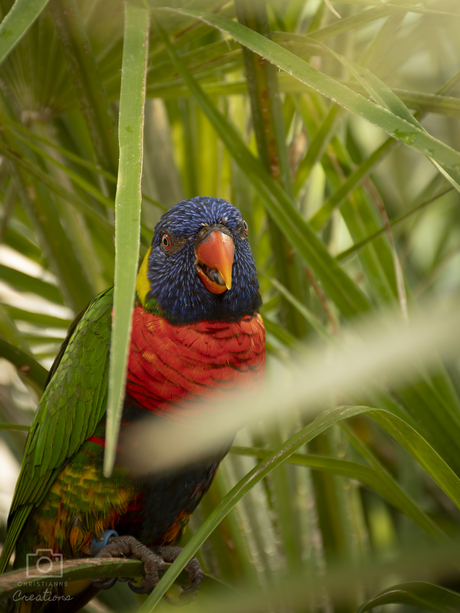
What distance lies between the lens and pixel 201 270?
137 cm

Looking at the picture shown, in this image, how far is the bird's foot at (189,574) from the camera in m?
1.33

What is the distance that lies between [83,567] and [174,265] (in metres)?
0.80

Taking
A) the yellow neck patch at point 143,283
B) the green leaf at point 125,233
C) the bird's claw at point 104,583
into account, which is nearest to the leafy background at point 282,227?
the green leaf at point 125,233

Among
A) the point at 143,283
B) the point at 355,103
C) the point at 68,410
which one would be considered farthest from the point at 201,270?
the point at 355,103

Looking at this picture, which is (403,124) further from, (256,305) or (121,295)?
(256,305)

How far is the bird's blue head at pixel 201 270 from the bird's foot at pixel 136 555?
2.04 feet

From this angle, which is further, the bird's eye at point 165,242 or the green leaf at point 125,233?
the bird's eye at point 165,242

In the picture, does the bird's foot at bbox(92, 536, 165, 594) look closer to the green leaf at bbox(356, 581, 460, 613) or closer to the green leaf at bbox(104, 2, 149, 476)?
the green leaf at bbox(356, 581, 460, 613)

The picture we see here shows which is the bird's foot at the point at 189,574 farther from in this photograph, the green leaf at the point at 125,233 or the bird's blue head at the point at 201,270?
the green leaf at the point at 125,233

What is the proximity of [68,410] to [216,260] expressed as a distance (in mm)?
564

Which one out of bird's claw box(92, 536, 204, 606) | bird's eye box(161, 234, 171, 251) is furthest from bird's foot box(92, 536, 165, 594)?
bird's eye box(161, 234, 171, 251)

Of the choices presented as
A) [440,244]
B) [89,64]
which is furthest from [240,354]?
[440,244]

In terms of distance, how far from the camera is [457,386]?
6.31 feet

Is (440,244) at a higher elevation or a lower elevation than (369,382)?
higher
